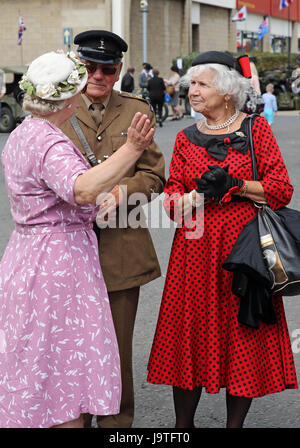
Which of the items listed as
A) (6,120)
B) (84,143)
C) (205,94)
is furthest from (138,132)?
(6,120)

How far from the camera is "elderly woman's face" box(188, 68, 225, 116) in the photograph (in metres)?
3.53

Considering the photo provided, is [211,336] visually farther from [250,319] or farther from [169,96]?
[169,96]

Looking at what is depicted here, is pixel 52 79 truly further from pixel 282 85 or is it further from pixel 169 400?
pixel 282 85

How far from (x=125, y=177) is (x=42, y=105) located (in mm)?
855

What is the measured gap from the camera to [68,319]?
2.82 metres

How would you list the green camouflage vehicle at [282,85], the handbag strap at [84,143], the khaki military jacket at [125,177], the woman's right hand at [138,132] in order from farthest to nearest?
1. the green camouflage vehicle at [282,85]
2. the khaki military jacket at [125,177]
3. the handbag strap at [84,143]
4. the woman's right hand at [138,132]

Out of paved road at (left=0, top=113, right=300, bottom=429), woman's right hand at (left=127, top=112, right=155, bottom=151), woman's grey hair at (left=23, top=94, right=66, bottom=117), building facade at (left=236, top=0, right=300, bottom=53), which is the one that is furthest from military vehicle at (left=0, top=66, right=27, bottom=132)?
building facade at (left=236, top=0, right=300, bottom=53)

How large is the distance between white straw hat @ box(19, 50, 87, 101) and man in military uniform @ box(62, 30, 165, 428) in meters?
0.74

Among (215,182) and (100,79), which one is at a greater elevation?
(100,79)

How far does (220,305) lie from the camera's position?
3.55 m

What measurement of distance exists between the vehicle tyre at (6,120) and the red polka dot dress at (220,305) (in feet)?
60.4

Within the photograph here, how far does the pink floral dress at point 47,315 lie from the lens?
2785 mm

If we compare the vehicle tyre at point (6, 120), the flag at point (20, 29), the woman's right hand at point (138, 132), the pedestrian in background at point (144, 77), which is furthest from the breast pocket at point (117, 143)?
the flag at point (20, 29)

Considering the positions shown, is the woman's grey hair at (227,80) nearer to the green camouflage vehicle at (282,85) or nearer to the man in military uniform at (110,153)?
the man in military uniform at (110,153)
